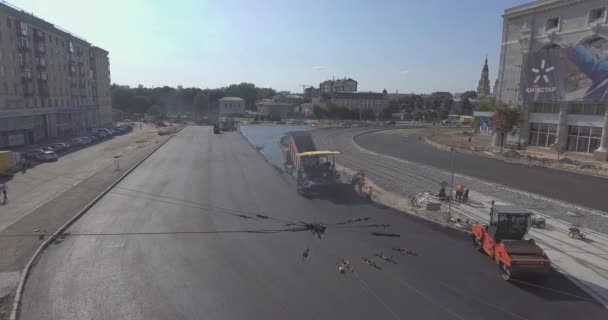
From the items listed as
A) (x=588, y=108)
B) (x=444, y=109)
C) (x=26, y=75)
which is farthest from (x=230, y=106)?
(x=588, y=108)

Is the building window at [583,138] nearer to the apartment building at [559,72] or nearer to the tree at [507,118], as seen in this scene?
the apartment building at [559,72]

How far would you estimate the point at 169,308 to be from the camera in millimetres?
10750

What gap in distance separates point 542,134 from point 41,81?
6916 centimetres

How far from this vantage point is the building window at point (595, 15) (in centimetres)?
4094

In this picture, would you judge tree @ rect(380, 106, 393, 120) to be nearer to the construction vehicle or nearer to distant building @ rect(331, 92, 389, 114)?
distant building @ rect(331, 92, 389, 114)

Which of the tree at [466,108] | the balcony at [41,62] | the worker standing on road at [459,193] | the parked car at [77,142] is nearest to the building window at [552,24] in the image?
the worker standing on road at [459,193]

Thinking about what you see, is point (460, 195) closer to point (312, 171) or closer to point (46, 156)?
point (312, 171)

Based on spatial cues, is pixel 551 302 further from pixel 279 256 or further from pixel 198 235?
pixel 198 235

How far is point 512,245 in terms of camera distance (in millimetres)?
13094

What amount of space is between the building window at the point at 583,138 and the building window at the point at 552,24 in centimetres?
1229

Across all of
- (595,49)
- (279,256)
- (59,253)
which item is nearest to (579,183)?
(595,49)

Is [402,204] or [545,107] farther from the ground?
[545,107]

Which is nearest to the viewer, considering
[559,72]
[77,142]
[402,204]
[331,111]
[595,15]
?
[402,204]

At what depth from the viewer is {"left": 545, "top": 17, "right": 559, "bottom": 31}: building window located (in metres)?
45.7
